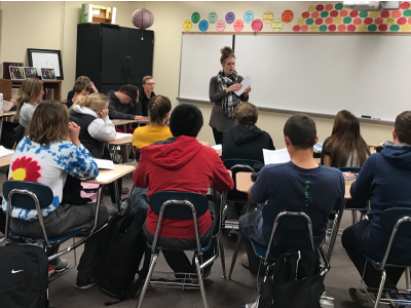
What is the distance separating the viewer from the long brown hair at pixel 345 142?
3291 mm

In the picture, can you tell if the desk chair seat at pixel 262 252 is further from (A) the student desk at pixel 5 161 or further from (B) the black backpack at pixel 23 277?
(A) the student desk at pixel 5 161

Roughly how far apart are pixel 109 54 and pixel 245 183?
5142 millimetres

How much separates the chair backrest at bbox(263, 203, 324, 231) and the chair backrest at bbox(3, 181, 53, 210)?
111 centimetres

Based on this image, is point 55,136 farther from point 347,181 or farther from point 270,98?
point 270,98

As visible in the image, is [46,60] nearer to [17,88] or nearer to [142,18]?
[17,88]

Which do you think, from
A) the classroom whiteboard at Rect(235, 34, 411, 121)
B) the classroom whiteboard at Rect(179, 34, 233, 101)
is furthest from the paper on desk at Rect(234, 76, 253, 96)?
the classroom whiteboard at Rect(179, 34, 233, 101)

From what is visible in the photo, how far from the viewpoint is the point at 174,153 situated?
243 centimetres

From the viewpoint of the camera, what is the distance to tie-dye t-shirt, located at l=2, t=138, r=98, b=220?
8.04ft

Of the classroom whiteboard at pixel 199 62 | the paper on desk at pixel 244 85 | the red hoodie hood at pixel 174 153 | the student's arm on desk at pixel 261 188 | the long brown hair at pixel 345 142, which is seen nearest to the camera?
the student's arm on desk at pixel 261 188

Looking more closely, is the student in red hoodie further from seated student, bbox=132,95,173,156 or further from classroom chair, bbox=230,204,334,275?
seated student, bbox=132,95,173,156

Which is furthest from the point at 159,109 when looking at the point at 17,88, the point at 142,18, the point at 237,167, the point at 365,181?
the point at 142,18

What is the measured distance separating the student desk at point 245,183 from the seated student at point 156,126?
2.50 feet

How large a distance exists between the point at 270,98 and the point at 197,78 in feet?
4.48

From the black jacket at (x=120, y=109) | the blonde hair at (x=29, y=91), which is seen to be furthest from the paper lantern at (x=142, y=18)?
the blonde hair at (x=29, y=91)
